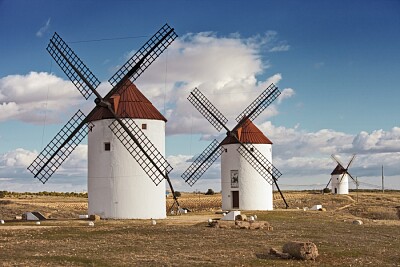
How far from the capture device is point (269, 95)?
55812 mm

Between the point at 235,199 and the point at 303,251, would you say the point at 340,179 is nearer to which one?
the point at 235,199

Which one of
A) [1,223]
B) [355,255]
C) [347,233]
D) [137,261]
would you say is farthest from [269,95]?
[137,261]

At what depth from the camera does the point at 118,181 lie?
38.0 meters

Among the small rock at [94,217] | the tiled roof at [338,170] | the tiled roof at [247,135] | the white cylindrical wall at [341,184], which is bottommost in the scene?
the small rock at [94,217]

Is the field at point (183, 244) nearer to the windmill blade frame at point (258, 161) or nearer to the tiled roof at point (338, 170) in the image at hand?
the windmill blade frame at point (258, 161)

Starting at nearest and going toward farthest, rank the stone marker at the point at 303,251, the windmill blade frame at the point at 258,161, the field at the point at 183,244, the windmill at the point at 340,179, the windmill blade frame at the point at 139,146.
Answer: the field at the point at 183,244 < the stone marker at the point at 303,251 < the windmill blade frame at the point at 139,146 < the windmill blade frame at the point at 258,161 < the windmill at the point at 340,179

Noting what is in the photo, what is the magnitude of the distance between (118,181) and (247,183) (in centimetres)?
1830

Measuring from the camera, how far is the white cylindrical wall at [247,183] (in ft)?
175

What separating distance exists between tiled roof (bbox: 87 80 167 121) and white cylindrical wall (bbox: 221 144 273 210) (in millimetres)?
15109

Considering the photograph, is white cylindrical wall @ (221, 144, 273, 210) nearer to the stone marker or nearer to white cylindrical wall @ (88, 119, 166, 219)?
white cylindrical wall @ (88, 119, 166, 219)

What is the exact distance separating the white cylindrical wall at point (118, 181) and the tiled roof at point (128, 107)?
43 centimetres

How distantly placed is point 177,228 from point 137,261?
10.6 m

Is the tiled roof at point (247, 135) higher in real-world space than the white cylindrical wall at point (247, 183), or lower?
higher

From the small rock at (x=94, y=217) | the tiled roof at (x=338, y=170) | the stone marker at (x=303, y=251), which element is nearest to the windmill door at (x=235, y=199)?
the small rock at (x=94, y=217)
